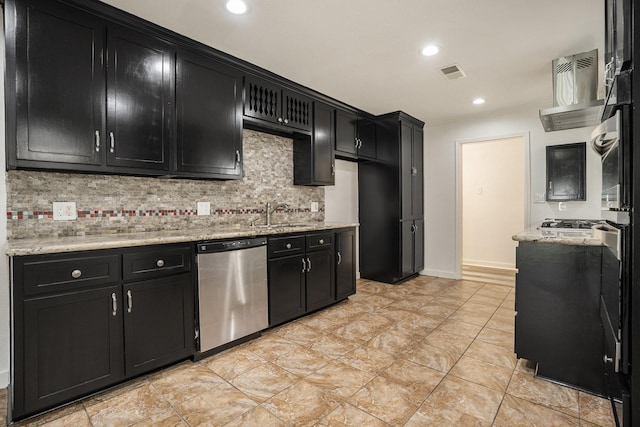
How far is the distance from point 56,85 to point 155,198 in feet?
3.29

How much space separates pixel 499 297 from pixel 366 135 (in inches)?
110

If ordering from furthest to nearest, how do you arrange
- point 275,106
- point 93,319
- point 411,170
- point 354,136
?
point 411,170
point 354,136
point 275,106
point 93,319

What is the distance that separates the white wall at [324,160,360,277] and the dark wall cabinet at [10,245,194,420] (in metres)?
2.52

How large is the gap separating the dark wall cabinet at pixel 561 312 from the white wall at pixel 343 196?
2632 mm

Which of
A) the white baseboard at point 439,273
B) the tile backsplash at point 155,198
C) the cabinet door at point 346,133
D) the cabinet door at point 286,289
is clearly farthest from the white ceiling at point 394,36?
the white baseboard at point 439,273

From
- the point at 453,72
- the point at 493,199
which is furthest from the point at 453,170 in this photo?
the point at 453,72

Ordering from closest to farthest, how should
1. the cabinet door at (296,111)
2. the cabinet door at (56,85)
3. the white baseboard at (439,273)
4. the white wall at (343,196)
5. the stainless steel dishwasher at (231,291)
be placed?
the cabinet door at (56,85), the stainless steel dishwasher at (231,291), the cabinet door at (296,111), the white wall at (343,196), the white baseboard at (439,273)

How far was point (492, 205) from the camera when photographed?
5.87 meters

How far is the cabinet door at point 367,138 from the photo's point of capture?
4523 millimetres

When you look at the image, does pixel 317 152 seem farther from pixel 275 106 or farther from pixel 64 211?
pixel 64 211

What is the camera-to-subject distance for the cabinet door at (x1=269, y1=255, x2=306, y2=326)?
9.24 ft

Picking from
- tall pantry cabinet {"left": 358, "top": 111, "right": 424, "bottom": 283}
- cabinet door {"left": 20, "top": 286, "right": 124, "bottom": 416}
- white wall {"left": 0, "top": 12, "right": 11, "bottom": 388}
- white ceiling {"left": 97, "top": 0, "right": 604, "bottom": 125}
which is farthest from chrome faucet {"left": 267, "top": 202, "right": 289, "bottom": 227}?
white wall {"left": 0, "top": 12, "right": 11, "bottom": 388}

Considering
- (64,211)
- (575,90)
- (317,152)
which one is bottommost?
(64,211)

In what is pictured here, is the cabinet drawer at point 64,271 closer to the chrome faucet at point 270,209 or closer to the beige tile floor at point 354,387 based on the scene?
the beige tile floor at point 354,387
